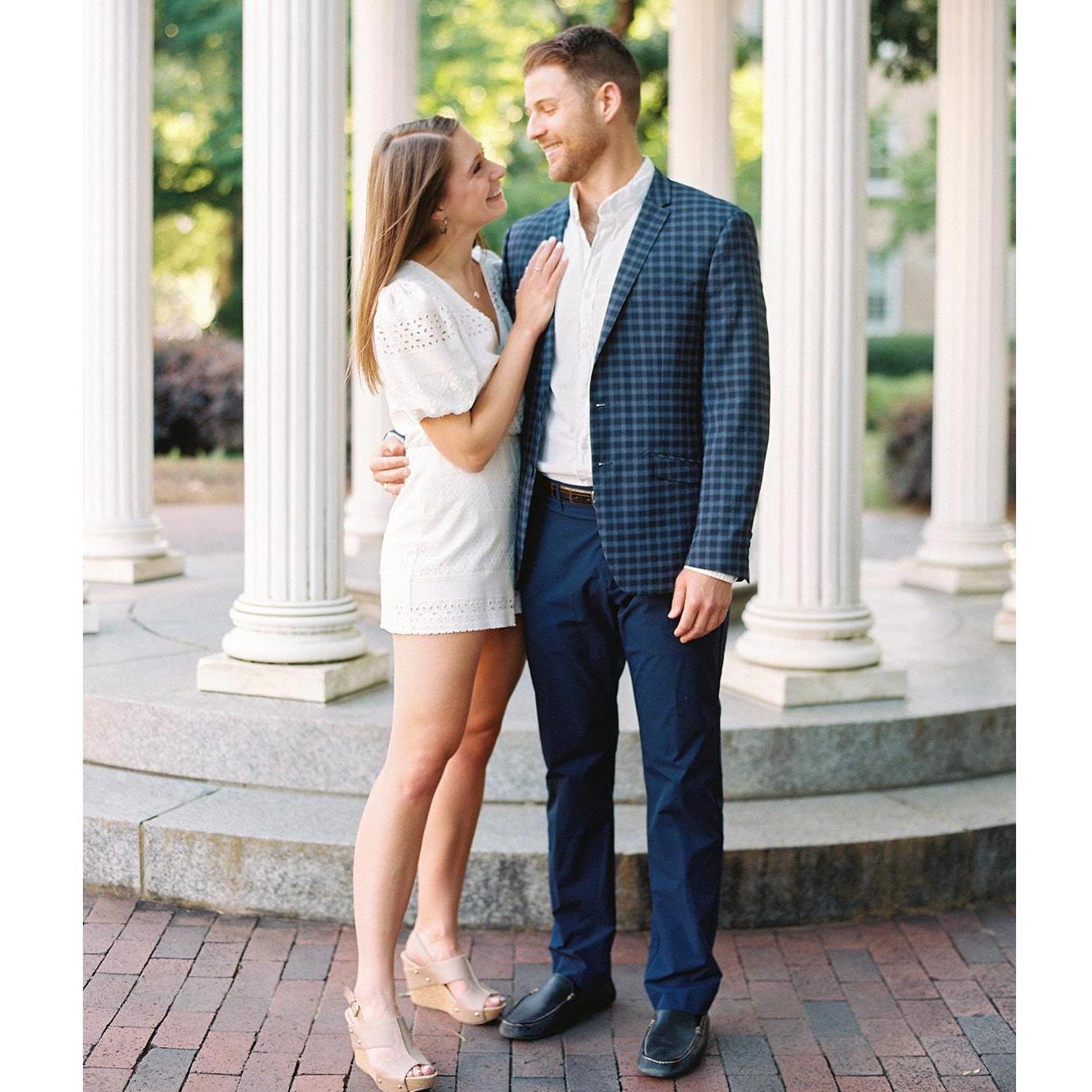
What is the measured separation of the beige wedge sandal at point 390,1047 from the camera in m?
3.50

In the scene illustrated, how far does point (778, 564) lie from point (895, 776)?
3.18 ft

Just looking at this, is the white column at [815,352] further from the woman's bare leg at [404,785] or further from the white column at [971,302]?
the white column at [971,302]

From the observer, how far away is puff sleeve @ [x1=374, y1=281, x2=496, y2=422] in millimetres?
3439

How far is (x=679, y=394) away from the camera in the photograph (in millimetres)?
3631

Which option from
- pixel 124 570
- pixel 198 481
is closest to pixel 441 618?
pixel 124 570

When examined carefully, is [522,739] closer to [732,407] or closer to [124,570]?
[732,407]

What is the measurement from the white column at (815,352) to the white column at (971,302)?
2941 millimetres

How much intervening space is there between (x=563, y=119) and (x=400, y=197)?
0.47 m

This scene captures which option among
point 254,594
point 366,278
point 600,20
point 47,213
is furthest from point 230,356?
point 47,213

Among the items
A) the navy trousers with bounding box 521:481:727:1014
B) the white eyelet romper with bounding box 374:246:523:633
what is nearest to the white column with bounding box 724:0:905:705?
the navy trousers with bounding box 521:481:727:1014

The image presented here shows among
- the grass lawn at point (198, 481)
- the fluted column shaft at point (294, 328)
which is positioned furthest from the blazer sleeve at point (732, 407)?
the grass lawn at point (198, 481)

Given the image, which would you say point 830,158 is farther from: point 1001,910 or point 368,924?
point 368,924

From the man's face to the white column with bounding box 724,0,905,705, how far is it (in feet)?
6.63

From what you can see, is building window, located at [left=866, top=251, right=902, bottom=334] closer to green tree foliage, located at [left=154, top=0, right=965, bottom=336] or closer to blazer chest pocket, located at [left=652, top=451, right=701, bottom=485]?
green tree foliage, located at [left=154, top=0, right=965, bottom=336]
